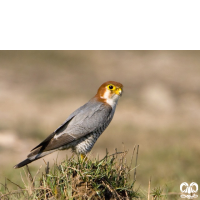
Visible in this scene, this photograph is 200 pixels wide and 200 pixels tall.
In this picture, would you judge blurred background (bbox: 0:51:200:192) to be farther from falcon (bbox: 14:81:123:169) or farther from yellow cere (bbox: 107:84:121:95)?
yellow cere (bbox: 107:84:121:95)

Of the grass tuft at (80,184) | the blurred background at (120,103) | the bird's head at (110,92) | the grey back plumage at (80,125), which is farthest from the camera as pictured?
the blurred background at (120,103)

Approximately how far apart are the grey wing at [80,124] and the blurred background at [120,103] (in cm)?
37

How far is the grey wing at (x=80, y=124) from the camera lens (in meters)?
5.48

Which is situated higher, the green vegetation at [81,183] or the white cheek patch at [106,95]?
the white cheek patch at [106,95]

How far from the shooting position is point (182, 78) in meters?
15.9

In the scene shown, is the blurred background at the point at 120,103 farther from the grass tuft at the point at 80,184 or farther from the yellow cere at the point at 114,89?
the grass tuft at the point at 80,184

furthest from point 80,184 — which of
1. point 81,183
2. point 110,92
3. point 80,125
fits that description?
point 110,92

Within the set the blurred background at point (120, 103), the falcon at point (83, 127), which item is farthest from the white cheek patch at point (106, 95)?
the blurred background at point (120, 103)

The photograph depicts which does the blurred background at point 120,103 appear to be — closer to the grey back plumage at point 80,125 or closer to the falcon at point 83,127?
the falcon at point 83,127

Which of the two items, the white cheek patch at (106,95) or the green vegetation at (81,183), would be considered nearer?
the green vegetation at (81,183)

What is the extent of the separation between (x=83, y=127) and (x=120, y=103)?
7.03 metres

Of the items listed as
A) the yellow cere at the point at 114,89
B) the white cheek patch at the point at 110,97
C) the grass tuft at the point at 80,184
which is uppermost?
the yellow cere at the point at 114,89

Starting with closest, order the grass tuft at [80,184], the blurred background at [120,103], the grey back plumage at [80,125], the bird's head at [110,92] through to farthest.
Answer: the grass tuft at [80,184] → the grey back plumage at [80,125] → the bird's head at [110,92] → the blurred background at [120,103]

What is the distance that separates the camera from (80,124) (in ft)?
18.7
